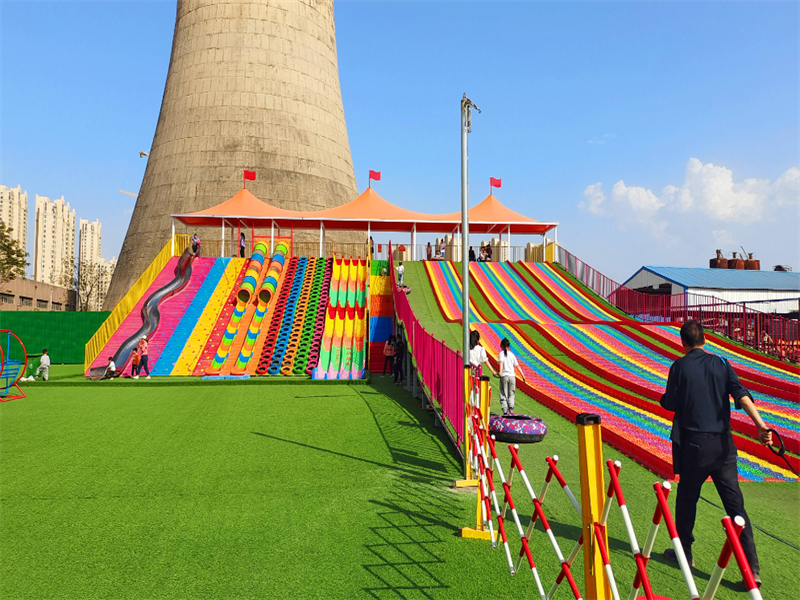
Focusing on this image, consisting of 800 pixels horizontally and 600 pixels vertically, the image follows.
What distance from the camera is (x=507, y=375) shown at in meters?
10.1

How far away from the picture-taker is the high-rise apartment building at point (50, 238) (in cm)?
13512

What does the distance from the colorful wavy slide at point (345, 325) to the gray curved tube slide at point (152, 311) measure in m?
6.45

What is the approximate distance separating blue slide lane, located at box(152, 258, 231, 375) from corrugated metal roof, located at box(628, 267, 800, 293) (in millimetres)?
25736

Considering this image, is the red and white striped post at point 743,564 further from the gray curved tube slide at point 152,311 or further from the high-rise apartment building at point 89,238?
the high-rise apartment building at point 89,238

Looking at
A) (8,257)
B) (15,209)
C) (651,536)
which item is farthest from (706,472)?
(15,209)

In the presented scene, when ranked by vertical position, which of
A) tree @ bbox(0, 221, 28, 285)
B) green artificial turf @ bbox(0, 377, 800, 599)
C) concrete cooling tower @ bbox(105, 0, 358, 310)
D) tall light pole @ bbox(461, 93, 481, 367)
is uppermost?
concrete cooling tower @ bbox(105, 0, 358, 310)

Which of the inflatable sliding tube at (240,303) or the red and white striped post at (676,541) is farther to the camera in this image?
the inflatable sliding tube at (240,303)

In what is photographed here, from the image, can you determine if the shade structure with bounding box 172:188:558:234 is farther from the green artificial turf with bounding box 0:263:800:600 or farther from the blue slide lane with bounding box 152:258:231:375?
the green artificial turf with bounding box 0:263:800:600

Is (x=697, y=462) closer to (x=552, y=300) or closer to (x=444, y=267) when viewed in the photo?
(x=552, y=300)

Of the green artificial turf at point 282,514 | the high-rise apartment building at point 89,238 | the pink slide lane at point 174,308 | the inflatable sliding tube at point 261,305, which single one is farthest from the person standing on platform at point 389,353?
the high-rise apartment building at point 89,238

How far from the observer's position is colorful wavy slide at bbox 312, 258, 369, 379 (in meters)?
18.7

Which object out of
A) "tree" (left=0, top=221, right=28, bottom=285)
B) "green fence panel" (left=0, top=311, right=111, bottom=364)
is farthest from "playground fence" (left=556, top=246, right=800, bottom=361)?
"tree" (left=0, top=221, right=28, bottom=285)

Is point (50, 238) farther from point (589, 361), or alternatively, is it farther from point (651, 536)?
point (651, 536)

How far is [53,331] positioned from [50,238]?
128 m
